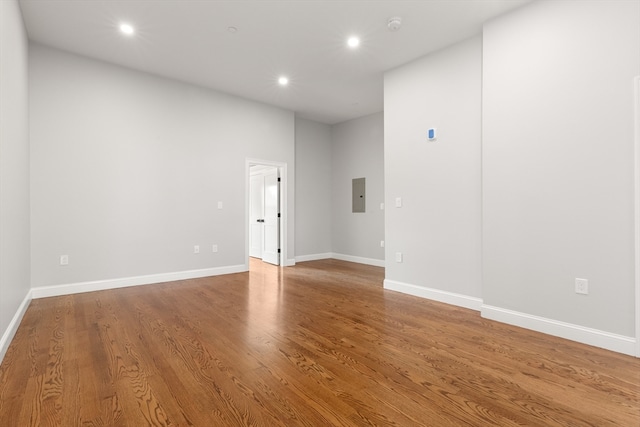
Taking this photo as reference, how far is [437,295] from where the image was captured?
3.89m

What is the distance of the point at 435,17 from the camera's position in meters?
3.26

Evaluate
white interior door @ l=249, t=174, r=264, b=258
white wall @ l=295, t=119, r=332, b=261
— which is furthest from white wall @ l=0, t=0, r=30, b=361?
white wall @ l=295, t=119, r=332, b=261

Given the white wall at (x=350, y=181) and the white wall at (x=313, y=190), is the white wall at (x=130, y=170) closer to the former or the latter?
the white wall at (x=313, y=190)

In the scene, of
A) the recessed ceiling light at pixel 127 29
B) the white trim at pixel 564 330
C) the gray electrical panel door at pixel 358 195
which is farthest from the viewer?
the gray electrical panel door at pixel 358 195

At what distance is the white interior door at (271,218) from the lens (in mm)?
6547

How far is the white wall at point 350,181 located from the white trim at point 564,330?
3.33 meters

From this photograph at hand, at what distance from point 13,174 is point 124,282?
7.14ft

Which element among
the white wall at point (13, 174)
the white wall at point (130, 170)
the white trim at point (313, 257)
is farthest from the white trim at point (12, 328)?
the white trim at point (313, 257)

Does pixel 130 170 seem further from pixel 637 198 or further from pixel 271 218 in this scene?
pixel 637 198

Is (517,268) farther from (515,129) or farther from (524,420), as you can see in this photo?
(524,420)

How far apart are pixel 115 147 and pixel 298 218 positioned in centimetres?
369

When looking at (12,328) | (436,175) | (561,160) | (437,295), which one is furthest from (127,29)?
(437,295)

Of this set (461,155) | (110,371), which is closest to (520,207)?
(461,155)

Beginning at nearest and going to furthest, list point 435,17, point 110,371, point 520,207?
point 110,371 < point 520,207 < point 435,17
